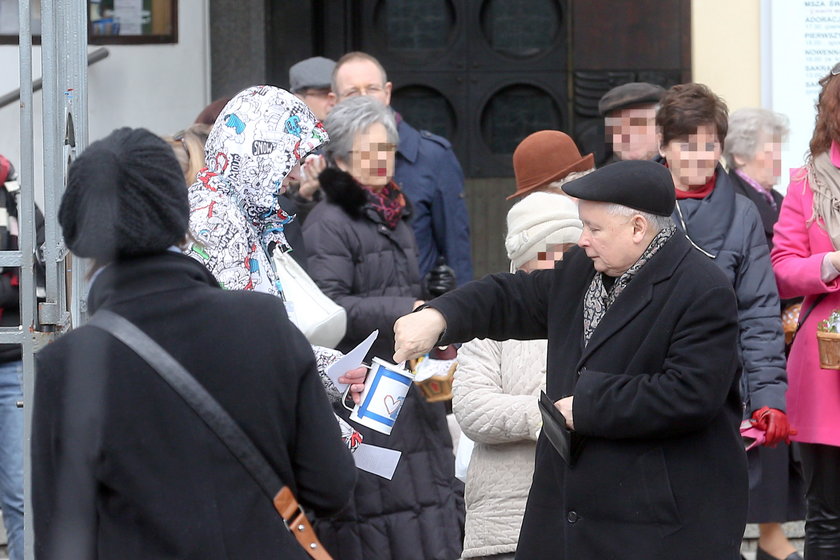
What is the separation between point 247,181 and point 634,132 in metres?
2.45

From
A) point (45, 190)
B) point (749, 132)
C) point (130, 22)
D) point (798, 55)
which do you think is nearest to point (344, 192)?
point (45, 190)

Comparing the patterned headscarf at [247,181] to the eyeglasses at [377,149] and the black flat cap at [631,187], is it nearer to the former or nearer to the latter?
the black flat cap at [631,187]

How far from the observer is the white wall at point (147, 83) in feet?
21.5

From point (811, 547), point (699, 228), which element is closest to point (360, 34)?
point (699, 228)

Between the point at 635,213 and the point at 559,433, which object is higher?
the point at 635,213

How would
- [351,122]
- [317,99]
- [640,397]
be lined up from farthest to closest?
1. [317,99]
2. [351,122]
3. [640,397]

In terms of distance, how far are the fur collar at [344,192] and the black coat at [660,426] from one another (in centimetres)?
144

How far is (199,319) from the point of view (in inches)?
91.7

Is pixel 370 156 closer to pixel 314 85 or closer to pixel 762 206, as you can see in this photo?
pixel 314 85

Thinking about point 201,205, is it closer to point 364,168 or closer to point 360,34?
point 364,168

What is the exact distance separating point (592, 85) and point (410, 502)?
3.24 m

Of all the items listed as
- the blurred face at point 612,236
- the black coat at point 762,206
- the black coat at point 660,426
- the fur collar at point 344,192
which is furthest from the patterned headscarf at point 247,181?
the black coat at point 762,206

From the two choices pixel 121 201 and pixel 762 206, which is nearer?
pixel 121 201

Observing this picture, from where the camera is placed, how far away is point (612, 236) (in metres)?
3.08
